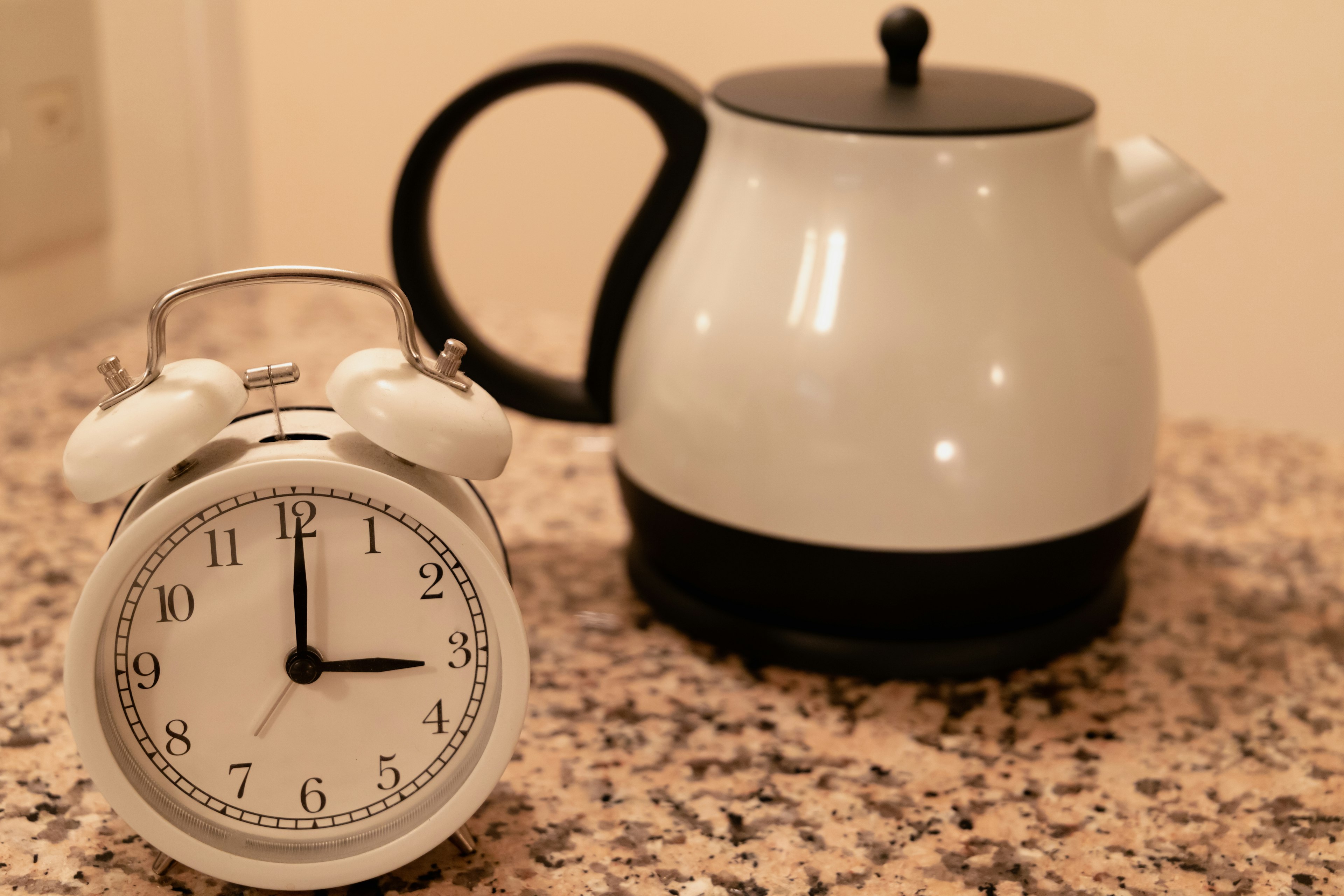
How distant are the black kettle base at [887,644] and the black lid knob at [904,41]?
0.31m

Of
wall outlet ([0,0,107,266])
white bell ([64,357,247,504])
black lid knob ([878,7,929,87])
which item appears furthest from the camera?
wall outlet ([0,0,107,266])

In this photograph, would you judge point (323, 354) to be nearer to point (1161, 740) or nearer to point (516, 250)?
point (516, 250)

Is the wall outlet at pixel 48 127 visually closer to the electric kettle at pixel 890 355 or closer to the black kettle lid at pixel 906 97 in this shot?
the electric kettle at pixel 890 355

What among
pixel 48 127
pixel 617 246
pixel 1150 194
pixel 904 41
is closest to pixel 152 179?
pixel 48 127

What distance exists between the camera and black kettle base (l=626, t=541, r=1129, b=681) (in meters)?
0.67

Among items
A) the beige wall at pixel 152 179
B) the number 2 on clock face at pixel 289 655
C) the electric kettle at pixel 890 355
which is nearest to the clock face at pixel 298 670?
the number 2 on clock face at pixel 289 655

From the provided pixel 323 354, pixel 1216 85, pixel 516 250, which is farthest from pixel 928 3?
pixel 323 354

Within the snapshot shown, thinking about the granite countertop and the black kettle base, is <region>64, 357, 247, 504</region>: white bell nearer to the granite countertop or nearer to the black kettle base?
the granite countertop

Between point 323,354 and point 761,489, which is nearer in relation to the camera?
point 761,489

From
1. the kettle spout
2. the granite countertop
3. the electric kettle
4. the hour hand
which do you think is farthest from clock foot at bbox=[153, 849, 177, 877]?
the kettle spout

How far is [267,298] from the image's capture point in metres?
1.29

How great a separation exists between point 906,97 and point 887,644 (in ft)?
0.96

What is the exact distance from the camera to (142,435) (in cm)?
43

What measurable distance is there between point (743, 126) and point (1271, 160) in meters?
0.66
